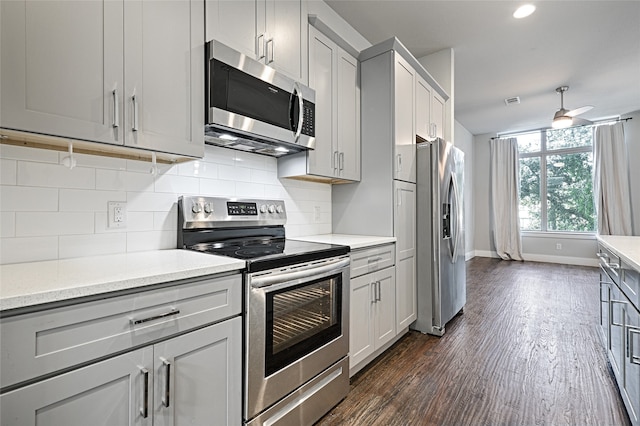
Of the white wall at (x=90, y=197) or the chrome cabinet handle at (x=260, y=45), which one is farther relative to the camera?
the chrome cabinet handle at (x=260, y=45)

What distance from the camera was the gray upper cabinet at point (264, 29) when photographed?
159 cm

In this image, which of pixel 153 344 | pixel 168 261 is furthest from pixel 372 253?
pixel 153 344

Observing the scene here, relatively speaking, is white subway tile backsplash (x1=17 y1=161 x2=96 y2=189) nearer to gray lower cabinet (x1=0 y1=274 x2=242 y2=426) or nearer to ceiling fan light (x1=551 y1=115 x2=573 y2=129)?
gray lower cabinet (x1=0 y1=274 x2=242 y2=426)

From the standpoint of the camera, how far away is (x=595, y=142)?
5.98 meters

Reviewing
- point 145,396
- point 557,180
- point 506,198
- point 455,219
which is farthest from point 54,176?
point 557,180

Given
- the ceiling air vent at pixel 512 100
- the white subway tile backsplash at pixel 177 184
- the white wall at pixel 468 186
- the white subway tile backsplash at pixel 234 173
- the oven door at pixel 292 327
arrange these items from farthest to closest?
the white wall at pixel 468 186 → the ceiling air vent at pixel 512 100 → the white subway tile backsplash at pixel 234 173 → the white subway tile backsplash at pixel 177 184 → the oven door at pixel 292 327

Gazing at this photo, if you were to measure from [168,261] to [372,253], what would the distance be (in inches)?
54.0

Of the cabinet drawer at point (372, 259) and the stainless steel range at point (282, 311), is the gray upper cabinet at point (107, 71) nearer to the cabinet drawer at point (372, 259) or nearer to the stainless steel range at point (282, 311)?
the stainless steel range at point (282, 311)

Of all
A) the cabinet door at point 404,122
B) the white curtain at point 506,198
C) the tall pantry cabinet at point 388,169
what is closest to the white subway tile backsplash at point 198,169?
the tall pantry cabinet at point 388,169

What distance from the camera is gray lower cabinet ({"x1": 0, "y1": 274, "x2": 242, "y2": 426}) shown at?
2.66 feet

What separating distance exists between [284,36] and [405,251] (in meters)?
1.92

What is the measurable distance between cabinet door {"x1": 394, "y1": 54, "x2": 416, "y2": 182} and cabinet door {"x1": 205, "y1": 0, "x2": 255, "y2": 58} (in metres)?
1.30

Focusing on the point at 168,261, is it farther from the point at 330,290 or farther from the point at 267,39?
the point at 267,39

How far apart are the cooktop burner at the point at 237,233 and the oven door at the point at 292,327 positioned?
0.21ft
